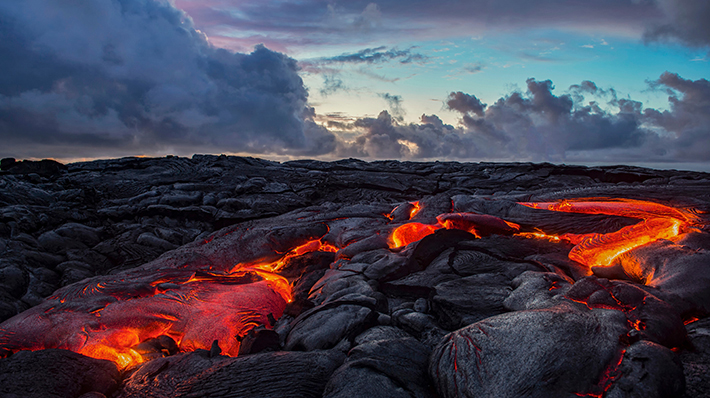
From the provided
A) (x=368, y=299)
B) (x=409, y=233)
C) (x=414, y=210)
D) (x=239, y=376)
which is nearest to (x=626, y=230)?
(x=409, y=233)

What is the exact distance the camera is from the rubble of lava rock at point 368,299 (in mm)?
3660

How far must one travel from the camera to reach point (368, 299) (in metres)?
5.74

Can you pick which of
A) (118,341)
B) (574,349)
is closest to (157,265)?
(118,341)

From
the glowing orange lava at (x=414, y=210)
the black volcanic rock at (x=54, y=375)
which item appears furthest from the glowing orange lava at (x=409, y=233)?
the black volcanic rock at (x=54, y=375)

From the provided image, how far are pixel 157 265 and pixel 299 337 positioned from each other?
7.18m

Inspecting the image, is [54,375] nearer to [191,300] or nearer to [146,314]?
[146,314]

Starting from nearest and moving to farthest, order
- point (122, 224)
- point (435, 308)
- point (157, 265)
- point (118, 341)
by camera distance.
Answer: point (435, 308) < point (118, 341) < point (157, 265) < point (122, 224)

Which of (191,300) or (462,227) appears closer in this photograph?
(191,300)

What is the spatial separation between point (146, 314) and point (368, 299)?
4538mm

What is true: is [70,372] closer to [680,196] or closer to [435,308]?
[435,308]

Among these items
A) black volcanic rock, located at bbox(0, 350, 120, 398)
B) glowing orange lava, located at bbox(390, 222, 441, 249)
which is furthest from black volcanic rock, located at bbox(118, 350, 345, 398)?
glowing orange lava, located at bbox(390, 222, 441, 249)

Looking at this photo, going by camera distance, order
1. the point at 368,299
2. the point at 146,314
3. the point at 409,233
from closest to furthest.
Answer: the point at 368,299
the point at 146,314
the point at 409,233

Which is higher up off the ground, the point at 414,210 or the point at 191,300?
the point at 414,210

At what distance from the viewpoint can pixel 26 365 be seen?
15.0ft
